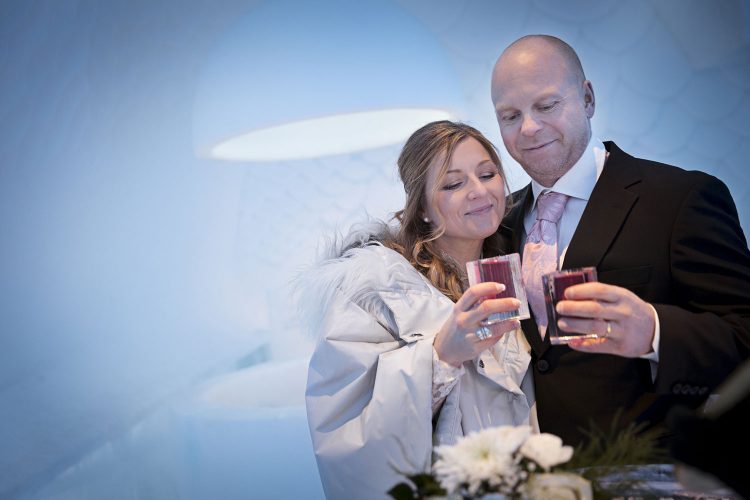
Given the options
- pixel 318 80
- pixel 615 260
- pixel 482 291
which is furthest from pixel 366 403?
pixel 318 80

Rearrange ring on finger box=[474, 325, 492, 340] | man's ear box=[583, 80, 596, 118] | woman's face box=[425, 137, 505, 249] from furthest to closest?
1. man's ear box=[583, 80, 596, 118]
2. woman's face box=[425, 137, 505, 249]
3. ring on finger box=[474, 325, 492, 340]

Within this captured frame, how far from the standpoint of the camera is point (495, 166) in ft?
8.43

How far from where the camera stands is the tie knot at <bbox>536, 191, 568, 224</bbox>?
2409mm

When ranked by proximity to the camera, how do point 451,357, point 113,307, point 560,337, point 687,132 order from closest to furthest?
point 560,337, point 451,357, point 113,307, point 687,132

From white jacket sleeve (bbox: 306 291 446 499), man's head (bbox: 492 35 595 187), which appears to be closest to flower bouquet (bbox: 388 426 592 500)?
white jacket sleeve (bbox: 306 291 446 499)

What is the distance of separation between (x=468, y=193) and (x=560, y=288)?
79cm

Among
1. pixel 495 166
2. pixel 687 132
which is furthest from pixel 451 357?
pixel 687 132

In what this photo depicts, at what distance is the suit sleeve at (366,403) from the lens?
210 centimetres

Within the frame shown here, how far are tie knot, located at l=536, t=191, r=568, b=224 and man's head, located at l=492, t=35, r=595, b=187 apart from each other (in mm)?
92

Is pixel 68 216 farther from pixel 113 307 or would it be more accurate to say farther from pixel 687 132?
pixel 687 132

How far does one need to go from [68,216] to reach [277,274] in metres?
1.68

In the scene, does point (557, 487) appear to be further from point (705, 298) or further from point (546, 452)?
point (705, 298)

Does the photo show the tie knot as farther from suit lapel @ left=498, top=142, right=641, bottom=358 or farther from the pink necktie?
suit lapel @ left=498, top=142, right=641, bottom=358

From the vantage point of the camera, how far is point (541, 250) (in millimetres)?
2371
